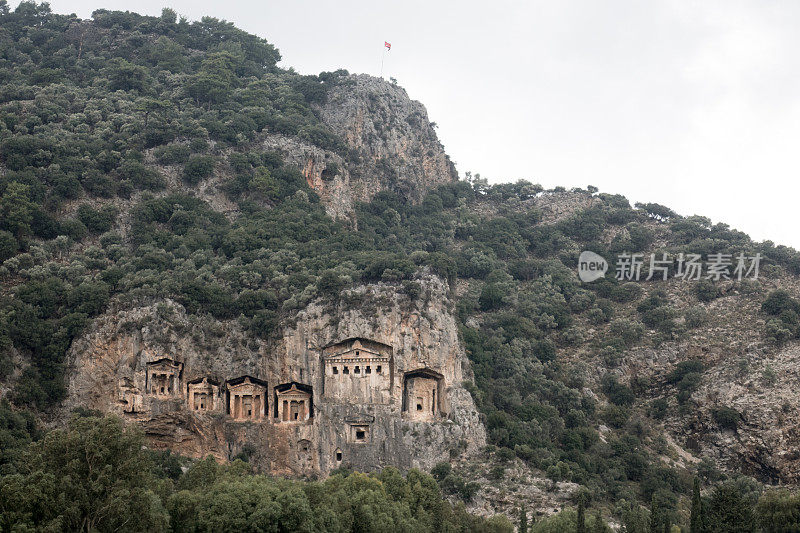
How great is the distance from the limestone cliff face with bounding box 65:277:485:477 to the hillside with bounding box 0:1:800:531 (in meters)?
0.16

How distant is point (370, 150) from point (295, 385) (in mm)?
43700

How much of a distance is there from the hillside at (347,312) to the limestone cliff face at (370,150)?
42 cm

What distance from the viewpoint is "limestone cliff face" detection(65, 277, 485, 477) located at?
66.4m

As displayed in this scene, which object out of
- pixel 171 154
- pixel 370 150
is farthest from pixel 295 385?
pixel 370 150

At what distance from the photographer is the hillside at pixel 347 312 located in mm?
66312

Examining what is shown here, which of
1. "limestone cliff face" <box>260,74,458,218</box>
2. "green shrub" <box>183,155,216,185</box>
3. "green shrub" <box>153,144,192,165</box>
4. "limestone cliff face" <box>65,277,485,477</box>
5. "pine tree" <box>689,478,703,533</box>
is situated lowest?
"pine tree" <box>689,478,703,533</box>

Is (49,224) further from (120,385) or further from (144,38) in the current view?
(144,38)

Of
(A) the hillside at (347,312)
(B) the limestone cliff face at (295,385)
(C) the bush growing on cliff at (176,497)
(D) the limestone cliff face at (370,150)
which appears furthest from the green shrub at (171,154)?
(C) the bush growing on cliff at (176,497)

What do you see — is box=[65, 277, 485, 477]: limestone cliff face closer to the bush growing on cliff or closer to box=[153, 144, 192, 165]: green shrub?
the bush growing on cliff

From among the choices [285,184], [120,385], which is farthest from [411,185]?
[120,385]

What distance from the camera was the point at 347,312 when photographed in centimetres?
6944

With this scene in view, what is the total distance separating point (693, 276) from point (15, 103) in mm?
62382

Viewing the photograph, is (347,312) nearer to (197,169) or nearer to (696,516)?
(197,169)

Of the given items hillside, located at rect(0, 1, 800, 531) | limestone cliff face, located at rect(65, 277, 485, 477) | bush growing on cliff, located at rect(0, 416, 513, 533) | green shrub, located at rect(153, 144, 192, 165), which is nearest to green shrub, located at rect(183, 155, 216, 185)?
hillside, located at rect(0, 1, 800, 531)
